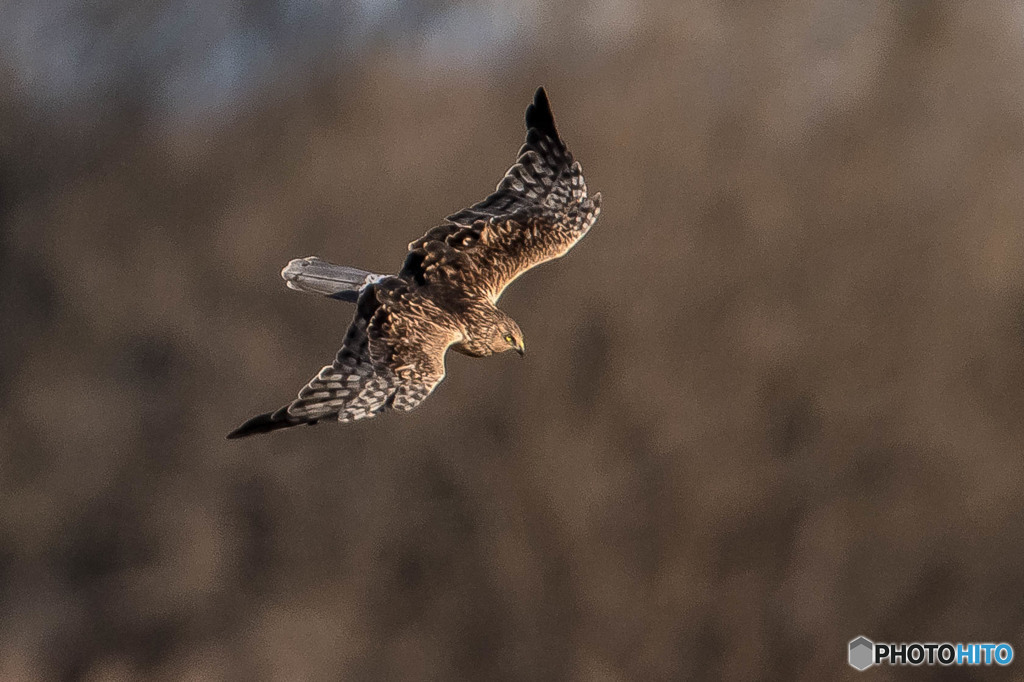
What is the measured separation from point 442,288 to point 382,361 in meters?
0.48

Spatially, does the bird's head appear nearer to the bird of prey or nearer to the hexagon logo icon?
the bird of prey

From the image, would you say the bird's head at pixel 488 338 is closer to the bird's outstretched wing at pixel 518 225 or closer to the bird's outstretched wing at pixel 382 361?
the bird's outstretched wing at pixel 382 361

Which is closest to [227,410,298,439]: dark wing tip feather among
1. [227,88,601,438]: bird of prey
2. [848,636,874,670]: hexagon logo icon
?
[227,88,601,438]: bird of prey

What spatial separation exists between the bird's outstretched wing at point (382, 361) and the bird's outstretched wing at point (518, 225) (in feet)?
0.72

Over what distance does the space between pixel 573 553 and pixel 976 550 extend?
6910 millimetres

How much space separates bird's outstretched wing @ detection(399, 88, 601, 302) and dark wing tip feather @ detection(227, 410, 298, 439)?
3.17 feet

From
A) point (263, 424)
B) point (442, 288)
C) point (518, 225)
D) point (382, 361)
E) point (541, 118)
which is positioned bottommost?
point (263, 424)

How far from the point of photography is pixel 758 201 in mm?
18953

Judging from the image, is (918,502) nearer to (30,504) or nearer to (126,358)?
(126,358)

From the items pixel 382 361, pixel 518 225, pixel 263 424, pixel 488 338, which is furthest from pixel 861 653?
pixel 263 424

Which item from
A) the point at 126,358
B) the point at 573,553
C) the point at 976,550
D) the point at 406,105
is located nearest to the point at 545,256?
the point at 406,105

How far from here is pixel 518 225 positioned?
16.7ft

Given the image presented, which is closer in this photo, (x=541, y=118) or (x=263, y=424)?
(x=263, y=424)

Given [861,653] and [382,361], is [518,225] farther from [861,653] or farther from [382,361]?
[861,653]
